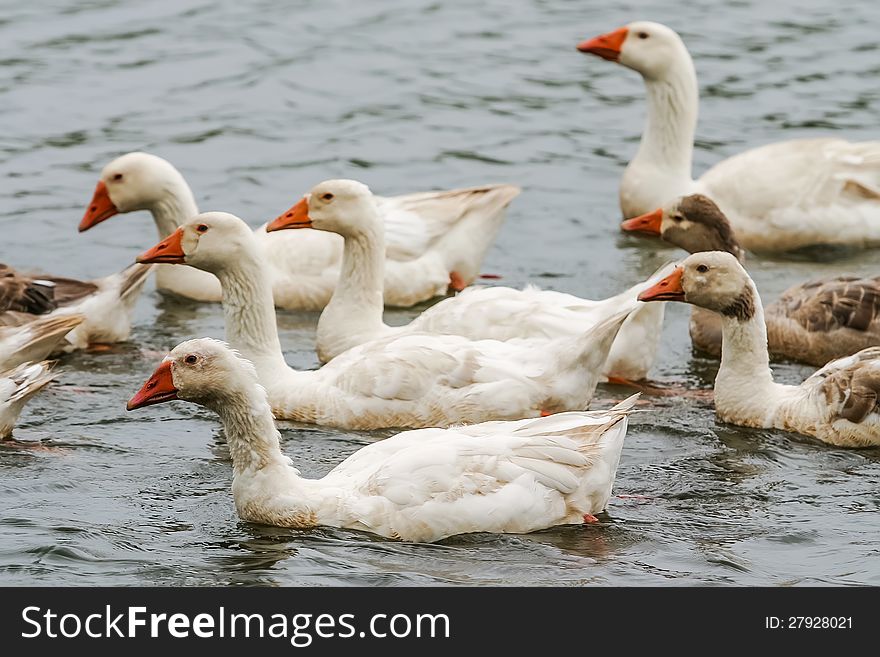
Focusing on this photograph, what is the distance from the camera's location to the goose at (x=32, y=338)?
38.6 feet

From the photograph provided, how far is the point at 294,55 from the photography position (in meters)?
21.3

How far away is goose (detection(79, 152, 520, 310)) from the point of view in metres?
14.5

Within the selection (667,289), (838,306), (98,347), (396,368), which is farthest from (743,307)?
(98,347)

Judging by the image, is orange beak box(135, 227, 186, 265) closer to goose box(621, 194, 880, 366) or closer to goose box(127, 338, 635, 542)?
goose box(127, 338, 635, 542)

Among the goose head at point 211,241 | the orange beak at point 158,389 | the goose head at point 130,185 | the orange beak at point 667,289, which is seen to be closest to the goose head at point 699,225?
the orange beak at point 667,289

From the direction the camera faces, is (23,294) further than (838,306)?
Yes

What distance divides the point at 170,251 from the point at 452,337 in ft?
6.98

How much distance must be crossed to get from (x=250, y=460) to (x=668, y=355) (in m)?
4.89

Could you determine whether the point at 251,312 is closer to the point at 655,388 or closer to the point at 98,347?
the point at 98,347

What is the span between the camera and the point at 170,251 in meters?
12.1

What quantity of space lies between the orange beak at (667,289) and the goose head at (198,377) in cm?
327

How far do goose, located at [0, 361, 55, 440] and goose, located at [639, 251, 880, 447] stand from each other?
411cm

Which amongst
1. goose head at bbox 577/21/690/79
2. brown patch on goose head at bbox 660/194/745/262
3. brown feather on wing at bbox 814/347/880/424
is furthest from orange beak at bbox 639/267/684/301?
goose head at bbox 577/21/690/79

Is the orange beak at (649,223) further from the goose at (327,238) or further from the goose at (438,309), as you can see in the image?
the goose at (327,238)
